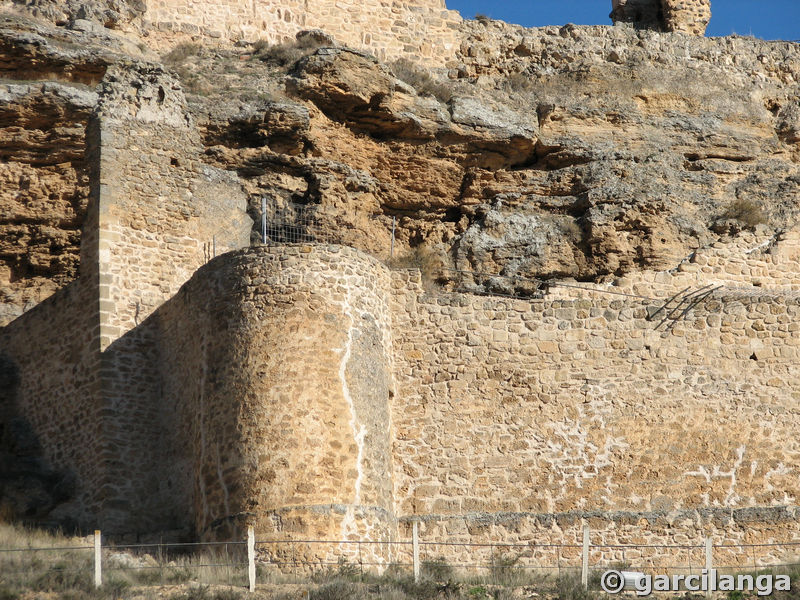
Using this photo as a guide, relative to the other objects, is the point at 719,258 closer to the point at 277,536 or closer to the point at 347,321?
the point at 347,321

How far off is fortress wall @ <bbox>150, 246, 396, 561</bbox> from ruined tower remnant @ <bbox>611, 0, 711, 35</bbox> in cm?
1118

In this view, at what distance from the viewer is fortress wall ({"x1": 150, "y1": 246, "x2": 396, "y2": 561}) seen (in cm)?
1502

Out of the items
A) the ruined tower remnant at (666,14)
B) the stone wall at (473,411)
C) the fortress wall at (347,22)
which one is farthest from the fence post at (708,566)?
the ruined tower remnant at (666,14)

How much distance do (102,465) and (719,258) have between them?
9327 millimetres

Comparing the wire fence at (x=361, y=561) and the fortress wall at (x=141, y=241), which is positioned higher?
the fortress wall at (x=141, y=241)

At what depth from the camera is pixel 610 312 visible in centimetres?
1755

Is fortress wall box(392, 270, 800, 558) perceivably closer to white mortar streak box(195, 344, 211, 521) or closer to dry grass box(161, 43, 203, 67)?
white mortar streak box(195, 344, 211, 521)

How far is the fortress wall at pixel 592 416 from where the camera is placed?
16484mm

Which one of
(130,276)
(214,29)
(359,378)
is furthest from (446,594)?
(214,29)

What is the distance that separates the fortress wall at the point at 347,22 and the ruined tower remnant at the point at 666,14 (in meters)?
3.24

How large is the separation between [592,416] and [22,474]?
701cm

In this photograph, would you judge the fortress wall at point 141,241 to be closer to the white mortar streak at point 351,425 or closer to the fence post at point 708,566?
the white mortar streak at point 351,425

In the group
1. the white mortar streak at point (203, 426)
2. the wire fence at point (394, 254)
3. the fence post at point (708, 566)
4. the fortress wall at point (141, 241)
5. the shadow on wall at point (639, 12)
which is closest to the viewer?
the fence post at point (708, 566)

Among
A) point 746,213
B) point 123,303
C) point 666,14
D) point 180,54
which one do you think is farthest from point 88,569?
point 666,14
